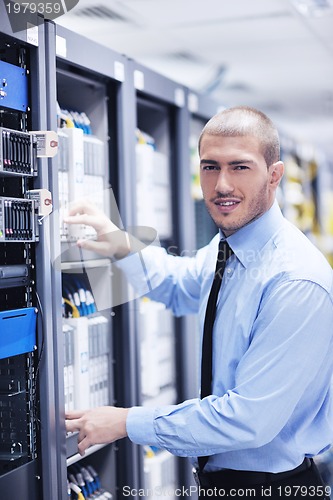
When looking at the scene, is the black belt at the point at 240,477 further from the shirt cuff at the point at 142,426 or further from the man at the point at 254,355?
the shirt cuff at the point at 142,426

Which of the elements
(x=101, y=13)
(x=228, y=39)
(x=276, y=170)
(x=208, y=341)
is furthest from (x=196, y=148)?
(x=208, y=341)

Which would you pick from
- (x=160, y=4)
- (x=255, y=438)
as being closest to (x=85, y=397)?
(x=255, y=438)

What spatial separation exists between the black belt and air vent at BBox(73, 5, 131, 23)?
7.78 feet

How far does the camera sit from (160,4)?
3.27 m

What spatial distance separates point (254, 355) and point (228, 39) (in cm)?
279

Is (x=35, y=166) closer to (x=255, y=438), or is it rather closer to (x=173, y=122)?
(x=255, y=438)

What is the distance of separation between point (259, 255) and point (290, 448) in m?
0.54

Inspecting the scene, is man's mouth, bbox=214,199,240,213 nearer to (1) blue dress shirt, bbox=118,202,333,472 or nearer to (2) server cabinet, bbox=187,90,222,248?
(1) blue dress shirt, bbox=118,202,333,472

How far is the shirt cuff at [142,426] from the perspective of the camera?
175 cm

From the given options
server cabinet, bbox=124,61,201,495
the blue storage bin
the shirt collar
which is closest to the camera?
the blue storage bin

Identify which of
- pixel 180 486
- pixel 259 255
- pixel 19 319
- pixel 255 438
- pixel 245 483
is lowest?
pixel 180 486

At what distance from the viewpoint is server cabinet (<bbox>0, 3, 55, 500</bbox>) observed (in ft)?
5.87

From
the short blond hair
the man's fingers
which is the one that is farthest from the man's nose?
the man's fingers

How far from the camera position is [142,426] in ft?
5.78
